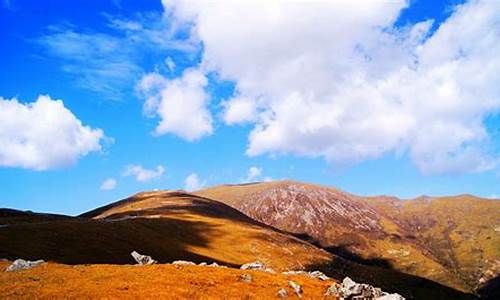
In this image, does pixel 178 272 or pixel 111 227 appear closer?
pixel 178 272

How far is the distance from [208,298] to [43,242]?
51.2 metres

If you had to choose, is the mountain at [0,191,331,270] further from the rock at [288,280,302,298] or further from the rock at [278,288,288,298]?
the rock at [288,280,302,298]

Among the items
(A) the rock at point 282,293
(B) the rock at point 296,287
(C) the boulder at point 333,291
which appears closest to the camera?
(A) the rock at point 282,293

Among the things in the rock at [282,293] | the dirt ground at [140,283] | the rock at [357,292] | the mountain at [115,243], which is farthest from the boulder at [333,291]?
the mountain at [115,243]

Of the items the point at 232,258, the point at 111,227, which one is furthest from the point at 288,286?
the point at 232,258

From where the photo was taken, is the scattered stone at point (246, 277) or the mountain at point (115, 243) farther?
the mountain at point (115, 243)

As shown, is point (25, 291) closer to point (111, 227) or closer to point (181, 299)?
point (181, 299)

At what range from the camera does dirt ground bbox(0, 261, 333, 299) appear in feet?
142

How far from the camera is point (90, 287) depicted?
44.6m

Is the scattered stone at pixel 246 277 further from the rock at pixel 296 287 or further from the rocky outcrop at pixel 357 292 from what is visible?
the rocky outcrop at pixel 357 292

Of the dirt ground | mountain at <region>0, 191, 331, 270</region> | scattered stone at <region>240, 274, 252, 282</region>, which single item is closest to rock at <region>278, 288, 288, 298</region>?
the dirt ground

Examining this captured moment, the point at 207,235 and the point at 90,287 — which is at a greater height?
the point at 207,235

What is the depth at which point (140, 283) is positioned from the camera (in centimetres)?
4759

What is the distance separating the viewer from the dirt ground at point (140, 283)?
142 ft
